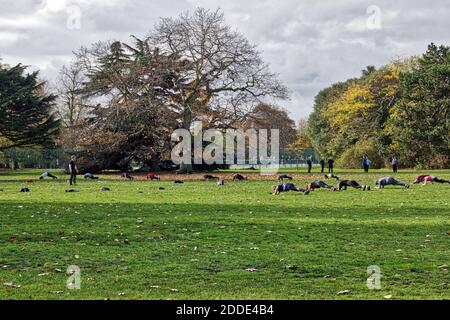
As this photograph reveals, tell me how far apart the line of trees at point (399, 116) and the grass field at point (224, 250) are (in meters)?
44.7

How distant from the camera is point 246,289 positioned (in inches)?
343

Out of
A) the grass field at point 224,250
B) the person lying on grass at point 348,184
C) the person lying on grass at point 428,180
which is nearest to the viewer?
the grass field at point 224,250

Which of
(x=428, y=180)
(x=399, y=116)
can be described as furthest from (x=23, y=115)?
(x=428, y=180)

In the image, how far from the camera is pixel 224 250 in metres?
11.9

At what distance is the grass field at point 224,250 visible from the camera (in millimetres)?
8742

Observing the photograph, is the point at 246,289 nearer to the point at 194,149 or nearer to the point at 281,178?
the point at 281,178

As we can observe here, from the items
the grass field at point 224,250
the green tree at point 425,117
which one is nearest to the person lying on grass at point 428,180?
the grass field at point 224,250

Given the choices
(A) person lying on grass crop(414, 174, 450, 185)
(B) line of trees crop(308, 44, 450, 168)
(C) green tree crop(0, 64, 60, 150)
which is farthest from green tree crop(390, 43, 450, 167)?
(C) green tree crop(0, 64, 60, 150)

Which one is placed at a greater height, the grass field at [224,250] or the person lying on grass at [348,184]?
the person lying on grass at [348,184]

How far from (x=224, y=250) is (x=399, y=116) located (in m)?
57.5

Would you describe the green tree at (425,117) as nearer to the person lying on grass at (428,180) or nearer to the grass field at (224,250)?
the person lying on grass at (428,180)

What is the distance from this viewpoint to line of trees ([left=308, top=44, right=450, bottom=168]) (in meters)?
62.9

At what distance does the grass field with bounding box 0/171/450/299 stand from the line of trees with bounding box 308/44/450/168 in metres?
44.7

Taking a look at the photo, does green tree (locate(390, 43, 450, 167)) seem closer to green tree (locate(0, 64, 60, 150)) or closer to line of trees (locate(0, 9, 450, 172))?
line of trees (locate(0, 9, 450, 172))
